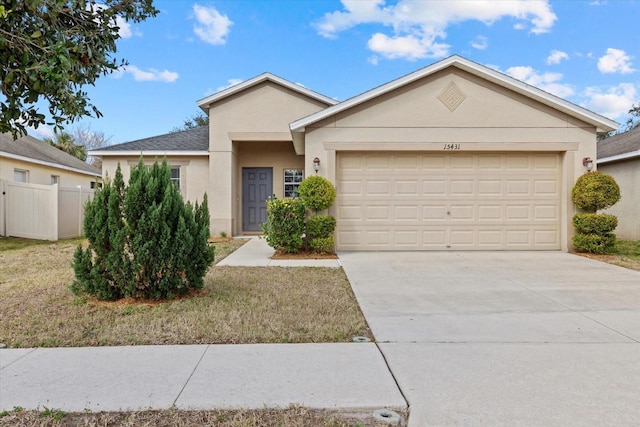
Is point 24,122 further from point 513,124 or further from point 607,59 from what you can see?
point 607,59

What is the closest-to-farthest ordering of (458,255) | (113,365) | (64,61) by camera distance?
(64,61) → (113,365) → (458,255)

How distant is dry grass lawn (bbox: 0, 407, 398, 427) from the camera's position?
2582 mm

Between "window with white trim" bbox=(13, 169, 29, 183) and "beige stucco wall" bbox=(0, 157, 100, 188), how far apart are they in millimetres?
93

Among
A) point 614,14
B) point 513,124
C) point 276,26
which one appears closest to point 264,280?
point 513,124

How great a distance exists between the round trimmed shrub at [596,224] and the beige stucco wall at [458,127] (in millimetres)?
399

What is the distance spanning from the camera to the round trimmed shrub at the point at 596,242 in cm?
970

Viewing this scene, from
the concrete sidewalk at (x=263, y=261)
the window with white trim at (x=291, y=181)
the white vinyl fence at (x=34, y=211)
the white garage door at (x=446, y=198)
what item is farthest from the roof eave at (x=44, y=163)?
the white garage door at (x=446, y=198)

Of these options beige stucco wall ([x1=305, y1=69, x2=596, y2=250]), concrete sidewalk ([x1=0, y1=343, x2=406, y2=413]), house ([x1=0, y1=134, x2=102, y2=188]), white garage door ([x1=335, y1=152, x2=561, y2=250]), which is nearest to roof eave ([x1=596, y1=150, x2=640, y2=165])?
beige stucco wall ([x1=305, y1=69, x2=596, y2=250])

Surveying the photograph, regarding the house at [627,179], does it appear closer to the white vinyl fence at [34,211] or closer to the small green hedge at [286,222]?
the small green hedge at [286,222]

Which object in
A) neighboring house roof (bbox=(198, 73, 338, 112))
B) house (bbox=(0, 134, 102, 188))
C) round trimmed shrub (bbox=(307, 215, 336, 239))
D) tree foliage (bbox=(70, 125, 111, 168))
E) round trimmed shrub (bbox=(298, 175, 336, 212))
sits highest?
tree foliage (bbox=(70, 125, 111, 168))

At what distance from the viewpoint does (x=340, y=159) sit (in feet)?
34.5

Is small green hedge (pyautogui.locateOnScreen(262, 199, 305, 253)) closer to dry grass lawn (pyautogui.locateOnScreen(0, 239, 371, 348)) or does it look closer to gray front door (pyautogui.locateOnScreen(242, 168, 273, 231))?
Answer: dry grass lawn (pyautogui.locateOnScreen(0, 239, 371, 348))

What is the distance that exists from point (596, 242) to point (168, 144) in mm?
13909

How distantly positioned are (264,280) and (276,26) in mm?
10631
